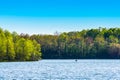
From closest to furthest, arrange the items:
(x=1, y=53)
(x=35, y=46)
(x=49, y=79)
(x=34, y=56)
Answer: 1. (x=49, y=79)
2. (x=1, y=53)
3. (x=34, y=56)
4. (x=35, y=46)

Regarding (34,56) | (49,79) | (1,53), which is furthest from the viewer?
(34,56)

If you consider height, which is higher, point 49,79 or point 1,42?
point 1,42

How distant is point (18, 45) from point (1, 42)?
7861 millimetres

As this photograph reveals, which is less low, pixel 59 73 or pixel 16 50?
pixel 16 50

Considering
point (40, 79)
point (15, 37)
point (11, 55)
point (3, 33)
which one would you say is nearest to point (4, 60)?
point (11, 55)

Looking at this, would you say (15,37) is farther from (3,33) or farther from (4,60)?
(4,60)

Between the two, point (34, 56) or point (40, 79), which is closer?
point (40, 79)

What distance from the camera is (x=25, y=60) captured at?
163625 mm

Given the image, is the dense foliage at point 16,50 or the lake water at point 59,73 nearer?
the lake water at point 59,73

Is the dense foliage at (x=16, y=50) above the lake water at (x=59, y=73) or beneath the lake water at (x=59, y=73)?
above

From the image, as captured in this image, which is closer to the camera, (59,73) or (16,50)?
(59,73)

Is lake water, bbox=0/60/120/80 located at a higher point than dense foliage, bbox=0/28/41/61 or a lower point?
lower

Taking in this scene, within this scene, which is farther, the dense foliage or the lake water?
the dense foliage

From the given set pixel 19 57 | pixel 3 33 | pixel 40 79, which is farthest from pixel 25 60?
pixel 40 79
